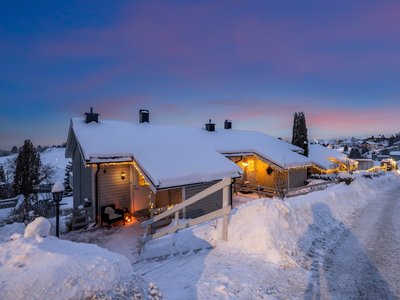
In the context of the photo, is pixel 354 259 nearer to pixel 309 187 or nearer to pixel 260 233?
pixel 260 233

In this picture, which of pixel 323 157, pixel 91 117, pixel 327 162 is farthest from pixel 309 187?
pixel 91 117

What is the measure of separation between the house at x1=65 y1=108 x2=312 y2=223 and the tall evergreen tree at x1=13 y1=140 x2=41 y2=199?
981 cm

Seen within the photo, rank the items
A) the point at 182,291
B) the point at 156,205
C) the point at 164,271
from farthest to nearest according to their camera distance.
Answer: the point at 156,205 < the point at 164,271 < the point at 182,291

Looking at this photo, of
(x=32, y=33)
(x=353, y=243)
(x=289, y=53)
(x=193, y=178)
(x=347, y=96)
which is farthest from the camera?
(x=347, y=96)

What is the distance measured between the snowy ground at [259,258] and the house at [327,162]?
15.3 meters

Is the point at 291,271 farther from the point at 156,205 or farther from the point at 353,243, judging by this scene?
the point at 156,205

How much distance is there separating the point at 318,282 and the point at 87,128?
44.8 feet

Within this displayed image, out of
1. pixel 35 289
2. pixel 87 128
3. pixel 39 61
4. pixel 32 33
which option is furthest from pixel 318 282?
pixel 39 61

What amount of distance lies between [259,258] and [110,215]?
846cm

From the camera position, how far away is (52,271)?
220 cm

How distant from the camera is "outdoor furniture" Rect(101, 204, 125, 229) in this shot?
9.83m

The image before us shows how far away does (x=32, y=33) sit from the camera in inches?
579

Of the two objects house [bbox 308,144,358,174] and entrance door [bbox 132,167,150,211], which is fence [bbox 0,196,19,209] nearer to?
entrance door [bbox 132,167,150,211]

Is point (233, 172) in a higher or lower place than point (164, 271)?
higher
